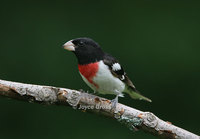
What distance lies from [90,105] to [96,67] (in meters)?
0.49

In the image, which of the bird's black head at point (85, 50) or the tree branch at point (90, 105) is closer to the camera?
the tree branch at point (90, 105)

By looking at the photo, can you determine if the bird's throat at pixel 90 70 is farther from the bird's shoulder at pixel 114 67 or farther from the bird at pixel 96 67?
the bird's shoulder at pixel 114 67

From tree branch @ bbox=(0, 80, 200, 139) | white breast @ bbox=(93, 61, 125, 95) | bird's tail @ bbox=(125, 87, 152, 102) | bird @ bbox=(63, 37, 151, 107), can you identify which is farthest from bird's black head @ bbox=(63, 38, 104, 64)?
bird's tail @ bbox=(125, 87, 152, 102)

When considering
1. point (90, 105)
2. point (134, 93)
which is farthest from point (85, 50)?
point (134, 93)

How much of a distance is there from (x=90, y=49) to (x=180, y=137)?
4.36ft

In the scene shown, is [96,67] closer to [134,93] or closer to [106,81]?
[106,81]

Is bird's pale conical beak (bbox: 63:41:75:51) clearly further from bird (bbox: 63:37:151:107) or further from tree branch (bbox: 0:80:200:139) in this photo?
tree branch (bbox: 0:80:200:139)

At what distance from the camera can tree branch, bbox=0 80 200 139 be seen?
321 cm

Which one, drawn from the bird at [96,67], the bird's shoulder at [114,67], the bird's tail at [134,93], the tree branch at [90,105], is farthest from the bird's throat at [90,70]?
the bird's tail at [134,93]

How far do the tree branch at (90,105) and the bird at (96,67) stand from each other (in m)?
0.34

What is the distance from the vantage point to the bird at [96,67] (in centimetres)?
371

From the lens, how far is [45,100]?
3.29 m

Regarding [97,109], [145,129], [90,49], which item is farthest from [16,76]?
[145,129]

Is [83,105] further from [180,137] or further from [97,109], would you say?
[180,137]
